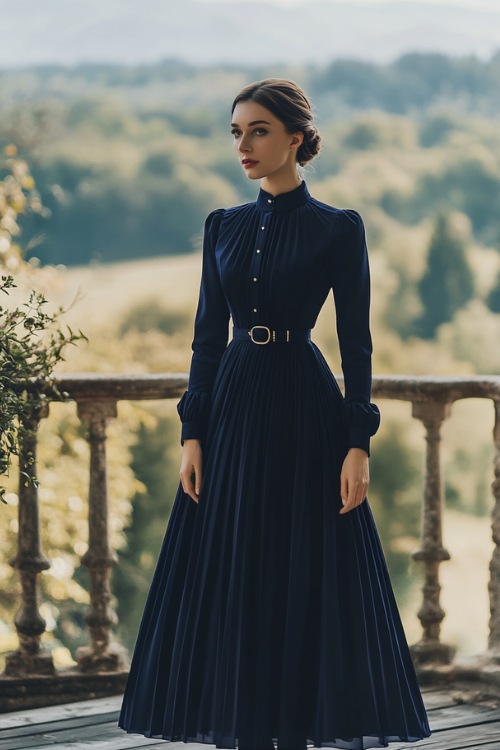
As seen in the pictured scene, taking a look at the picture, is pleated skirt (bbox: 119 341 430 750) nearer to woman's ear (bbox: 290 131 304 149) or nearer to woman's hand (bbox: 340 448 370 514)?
woman's hand (bbox: 340 448 370 514)

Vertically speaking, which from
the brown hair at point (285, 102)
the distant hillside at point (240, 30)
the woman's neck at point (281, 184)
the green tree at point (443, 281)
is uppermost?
the distant hillside at point (240, 30)

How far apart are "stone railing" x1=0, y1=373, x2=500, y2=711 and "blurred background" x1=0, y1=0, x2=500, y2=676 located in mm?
12887

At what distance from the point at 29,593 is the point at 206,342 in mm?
1065

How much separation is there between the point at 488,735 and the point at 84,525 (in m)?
8.88

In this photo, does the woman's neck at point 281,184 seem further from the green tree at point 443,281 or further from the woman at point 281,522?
the green tree at point 443,281

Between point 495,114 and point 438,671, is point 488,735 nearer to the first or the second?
point 438,671

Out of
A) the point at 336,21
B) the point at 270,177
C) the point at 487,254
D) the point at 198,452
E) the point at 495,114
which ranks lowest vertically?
the point at 198,452

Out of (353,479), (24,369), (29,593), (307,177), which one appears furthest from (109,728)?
(307,177)

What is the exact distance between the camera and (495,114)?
22.0m

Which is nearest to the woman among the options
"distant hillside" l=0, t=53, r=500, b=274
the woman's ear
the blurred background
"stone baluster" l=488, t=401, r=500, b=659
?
the woman's ear

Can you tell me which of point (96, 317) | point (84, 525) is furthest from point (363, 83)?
point (84, 525)

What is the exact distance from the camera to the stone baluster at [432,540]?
10.6ft

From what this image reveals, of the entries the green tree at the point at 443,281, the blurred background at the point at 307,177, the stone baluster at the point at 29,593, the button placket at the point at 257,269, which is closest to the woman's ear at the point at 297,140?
the button placket at the point at 257,269

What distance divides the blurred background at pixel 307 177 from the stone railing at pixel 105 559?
507 inches
